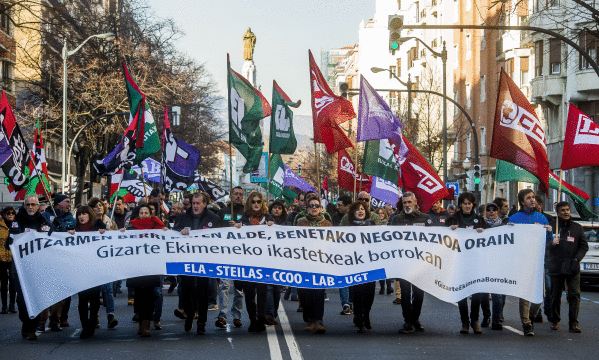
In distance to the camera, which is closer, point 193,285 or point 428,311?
point 193,285

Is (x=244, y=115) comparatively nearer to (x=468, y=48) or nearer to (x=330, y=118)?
(x=330, y=118)

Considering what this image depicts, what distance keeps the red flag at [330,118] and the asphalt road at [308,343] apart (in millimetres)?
4001

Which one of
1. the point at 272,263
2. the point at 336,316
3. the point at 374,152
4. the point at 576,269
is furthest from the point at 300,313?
the point at 374,152

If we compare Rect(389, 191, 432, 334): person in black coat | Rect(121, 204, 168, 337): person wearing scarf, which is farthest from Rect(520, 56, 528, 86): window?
Rect(121, 204, 168, 337): person wearing scarf

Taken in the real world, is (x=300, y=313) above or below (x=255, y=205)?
below

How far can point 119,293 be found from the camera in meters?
19.8

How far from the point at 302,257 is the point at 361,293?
86cm

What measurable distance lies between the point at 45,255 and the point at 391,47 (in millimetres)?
9328

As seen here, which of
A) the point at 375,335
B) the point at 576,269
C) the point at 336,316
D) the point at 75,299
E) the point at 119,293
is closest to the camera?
the point at 375,335

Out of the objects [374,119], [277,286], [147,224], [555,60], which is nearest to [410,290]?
[277,286]

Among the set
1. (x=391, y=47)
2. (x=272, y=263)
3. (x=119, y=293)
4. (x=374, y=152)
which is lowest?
(x=119, y=293)

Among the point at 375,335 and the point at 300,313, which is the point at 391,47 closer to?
the point at 300,313

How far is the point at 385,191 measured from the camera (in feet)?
68.6

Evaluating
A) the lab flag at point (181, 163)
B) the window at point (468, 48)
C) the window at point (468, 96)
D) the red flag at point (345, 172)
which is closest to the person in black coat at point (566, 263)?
the lab flag at point (181, 163)
